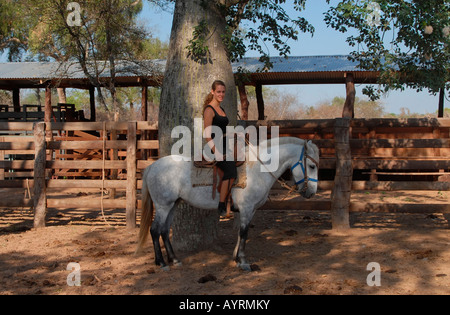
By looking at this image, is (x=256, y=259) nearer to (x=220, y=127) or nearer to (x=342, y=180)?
(x=220, y=127)

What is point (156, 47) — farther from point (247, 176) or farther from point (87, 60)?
point (247, 176)

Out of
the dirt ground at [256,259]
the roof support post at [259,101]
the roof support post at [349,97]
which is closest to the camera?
the dirt ground at [256,259]

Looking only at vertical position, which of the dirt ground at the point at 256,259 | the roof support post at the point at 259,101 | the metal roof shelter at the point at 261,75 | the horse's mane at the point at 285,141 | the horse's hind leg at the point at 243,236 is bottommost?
the dirt ground at the point at 256,259

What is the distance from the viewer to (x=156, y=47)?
47688 mm

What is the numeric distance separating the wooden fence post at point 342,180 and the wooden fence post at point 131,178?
3748mm

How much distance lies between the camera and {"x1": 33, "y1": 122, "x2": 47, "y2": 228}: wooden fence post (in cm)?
940

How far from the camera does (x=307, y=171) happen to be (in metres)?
6.19

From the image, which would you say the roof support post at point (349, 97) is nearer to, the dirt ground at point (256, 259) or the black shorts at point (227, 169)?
the dirt ground at point (256, 259)

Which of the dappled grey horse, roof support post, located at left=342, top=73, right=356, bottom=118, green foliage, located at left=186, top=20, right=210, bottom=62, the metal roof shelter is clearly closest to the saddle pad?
the dappled grey horse

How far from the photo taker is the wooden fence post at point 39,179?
9.40m

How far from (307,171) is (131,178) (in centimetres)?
416

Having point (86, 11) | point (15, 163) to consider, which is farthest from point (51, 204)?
point (86, 11)

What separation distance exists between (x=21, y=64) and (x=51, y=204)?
19.9 m

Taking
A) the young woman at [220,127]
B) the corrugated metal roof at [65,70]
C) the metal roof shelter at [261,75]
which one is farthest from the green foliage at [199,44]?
the corrugated metal roof at [65,70]
